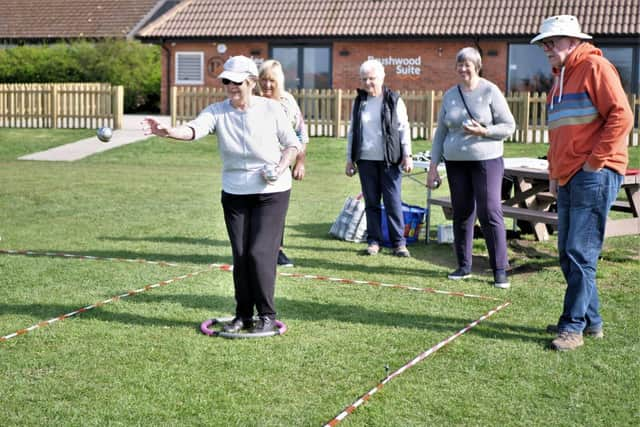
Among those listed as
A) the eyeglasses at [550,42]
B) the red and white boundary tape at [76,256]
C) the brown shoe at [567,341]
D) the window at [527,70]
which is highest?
the window at [527,70]

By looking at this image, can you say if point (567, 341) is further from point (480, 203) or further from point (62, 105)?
point (62, 105)

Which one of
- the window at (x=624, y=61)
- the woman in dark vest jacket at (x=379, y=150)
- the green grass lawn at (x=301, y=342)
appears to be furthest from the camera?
the window at (x=624, y=61)

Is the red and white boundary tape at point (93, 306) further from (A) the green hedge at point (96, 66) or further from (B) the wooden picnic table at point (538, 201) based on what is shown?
(A) the green hedge at point (96, 66)

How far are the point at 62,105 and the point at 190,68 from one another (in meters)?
7.21

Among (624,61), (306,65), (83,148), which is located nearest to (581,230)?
(83,148)

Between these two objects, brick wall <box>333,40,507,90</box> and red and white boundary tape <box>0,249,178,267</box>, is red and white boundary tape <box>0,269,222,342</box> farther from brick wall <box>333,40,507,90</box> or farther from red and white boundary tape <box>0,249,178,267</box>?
brick wall <box>333,40,507,90</box>

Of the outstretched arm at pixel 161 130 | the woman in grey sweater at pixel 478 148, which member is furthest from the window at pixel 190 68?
the outstretched arm at pixel 161 130

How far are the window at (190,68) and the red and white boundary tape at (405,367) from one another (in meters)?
26.8

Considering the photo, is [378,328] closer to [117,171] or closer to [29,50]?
[117,171]

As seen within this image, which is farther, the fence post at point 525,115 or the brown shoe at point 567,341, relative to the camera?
the fence post at point 525,115

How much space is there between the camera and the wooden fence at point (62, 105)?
25845 millimetres

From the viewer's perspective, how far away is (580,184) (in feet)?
18.3

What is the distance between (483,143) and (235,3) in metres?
26.3

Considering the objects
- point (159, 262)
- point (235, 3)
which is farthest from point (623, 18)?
point (159, 262)
